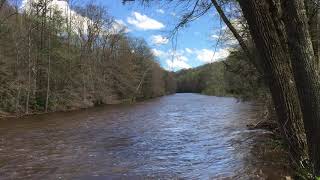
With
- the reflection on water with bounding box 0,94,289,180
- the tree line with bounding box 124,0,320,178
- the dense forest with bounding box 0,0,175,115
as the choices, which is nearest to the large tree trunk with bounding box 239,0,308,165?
the tree line with bounding box 124,0,320,178

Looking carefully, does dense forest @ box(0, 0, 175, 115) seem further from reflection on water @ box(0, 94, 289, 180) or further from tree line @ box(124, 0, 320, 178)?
tree line @ box(124, 0, 320, 178)

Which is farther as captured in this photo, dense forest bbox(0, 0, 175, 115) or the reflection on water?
dense forest bbox(0, 0, 175, 115)

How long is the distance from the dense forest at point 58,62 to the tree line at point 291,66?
3091 cm

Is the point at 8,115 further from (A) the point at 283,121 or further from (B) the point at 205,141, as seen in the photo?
(A) the point at 283,121

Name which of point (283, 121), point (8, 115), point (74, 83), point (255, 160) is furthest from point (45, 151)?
point (74, 83)

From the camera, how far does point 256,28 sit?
19.2 ft

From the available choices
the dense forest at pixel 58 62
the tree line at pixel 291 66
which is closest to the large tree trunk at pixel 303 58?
the tree line at pixel 291 66

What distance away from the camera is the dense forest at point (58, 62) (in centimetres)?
3631

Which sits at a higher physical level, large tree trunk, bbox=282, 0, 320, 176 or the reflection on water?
large tree trunk, bbox=282, 0, 320, 176

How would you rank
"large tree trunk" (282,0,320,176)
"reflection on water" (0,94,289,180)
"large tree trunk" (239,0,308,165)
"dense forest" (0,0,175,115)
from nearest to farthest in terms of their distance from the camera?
"large tree trunk" (282,0,320,176) → "large tree trunk" (239,0,308,165) → "reflection on water" (0,94,289,180) → "dense forest" (0,0,175,115)

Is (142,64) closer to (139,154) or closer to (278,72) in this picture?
(139,154)

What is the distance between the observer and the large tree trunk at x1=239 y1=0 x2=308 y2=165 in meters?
5.82

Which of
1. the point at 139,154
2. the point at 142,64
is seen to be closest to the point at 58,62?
the point at 139,154

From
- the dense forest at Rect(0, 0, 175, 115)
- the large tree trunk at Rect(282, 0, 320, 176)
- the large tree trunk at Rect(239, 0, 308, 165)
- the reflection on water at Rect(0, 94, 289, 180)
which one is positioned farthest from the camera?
the dense forest at Rect(0, 0, 175, 115)
